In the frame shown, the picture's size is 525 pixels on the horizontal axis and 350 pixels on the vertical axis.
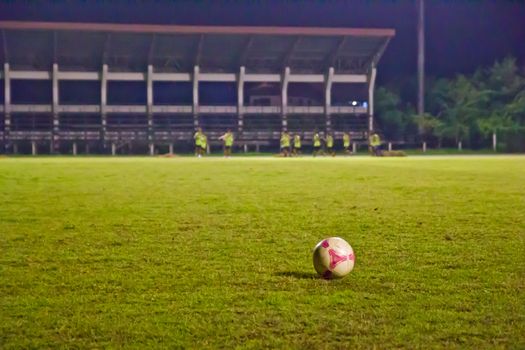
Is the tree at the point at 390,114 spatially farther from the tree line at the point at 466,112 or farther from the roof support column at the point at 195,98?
the roof support column at the point at 195,98

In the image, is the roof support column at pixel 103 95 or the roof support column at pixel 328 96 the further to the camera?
the roof support column at pixel 328 96

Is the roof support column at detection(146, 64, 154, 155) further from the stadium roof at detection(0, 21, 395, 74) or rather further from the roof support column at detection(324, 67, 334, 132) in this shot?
the roof support column at detection(324, 67, 334, 132)

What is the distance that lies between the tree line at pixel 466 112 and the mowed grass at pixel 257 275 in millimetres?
47119

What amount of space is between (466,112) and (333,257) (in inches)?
2239

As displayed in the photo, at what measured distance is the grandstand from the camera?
55031 millimetres

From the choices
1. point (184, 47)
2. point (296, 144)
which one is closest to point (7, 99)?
point (184, 47)

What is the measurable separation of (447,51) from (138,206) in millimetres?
60552

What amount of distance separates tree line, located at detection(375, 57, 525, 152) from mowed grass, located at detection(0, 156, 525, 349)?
47.1 meters

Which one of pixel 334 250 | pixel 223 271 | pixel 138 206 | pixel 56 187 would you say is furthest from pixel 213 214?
pixel 56 187

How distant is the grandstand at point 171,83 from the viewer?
5503 cm

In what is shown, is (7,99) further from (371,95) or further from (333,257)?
(333,257)

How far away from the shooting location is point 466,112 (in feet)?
198

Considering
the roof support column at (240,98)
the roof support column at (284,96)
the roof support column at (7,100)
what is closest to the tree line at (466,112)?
the roof support column at (284,96)

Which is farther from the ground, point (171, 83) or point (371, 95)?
point (171, 83)
